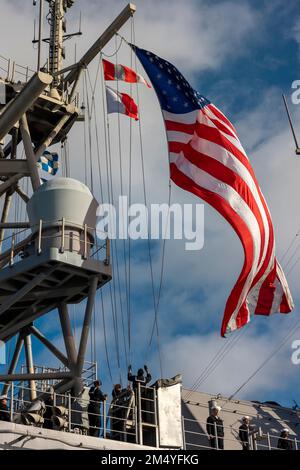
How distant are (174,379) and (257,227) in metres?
4.49

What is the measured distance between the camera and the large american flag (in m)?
23.1

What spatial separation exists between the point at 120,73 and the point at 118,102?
0.91 metres

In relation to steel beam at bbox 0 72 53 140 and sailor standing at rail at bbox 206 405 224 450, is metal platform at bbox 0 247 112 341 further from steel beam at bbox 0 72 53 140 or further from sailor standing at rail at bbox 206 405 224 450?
sailor standing at rail at bbox 206 405 224 450

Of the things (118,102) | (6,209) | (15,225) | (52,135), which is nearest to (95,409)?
(15,225)

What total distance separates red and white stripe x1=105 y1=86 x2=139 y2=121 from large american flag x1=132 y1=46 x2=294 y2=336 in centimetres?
116

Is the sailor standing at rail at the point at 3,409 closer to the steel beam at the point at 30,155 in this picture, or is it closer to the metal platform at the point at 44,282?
the metal platform at the point at 44,282

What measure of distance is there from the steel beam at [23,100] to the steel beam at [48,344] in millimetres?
5575

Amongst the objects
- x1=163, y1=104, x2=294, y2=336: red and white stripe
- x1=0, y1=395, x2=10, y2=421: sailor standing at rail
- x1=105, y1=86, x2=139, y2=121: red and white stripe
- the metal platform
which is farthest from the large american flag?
x1=0, y1=395, x2=10, y2=421: sailor standing at rail

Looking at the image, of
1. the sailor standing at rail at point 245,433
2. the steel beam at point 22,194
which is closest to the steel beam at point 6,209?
the steel beam at point 22,194

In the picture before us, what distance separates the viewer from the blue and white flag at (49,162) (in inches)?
1212

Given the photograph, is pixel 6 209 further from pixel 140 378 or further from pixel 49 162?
pixel 140 378

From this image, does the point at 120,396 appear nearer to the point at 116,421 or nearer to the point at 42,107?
the point at 116,421

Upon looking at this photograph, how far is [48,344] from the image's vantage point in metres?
27.0

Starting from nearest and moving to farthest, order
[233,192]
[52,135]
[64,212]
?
[233,192] → [64,212] → [52,135]
